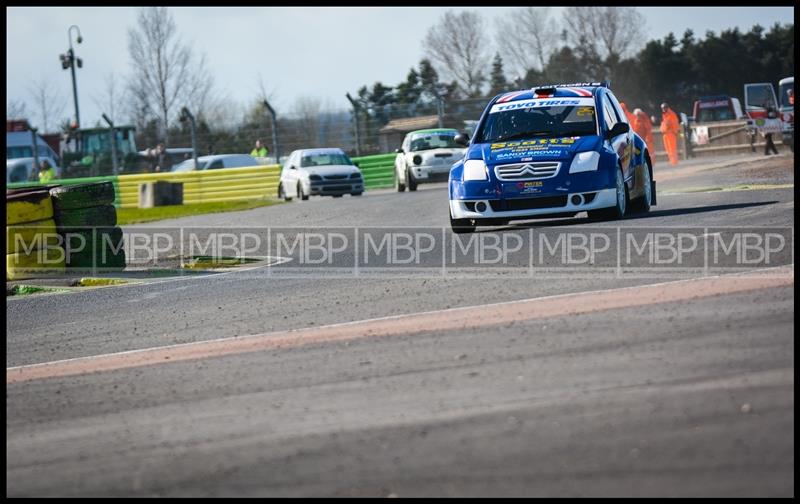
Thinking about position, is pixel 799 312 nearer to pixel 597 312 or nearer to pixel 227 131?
pixel 597 312

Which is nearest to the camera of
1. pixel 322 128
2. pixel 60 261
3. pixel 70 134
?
pixel 60 261

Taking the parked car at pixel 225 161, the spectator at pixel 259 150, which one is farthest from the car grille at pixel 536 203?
the parked car at pixel 225 161

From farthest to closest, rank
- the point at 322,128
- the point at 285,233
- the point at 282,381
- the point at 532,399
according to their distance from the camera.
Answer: the point at 322,128
the point at 285,233
the point at 282,381
the point at 532,399

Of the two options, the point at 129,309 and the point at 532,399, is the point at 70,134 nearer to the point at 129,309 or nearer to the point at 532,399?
the point at 129,309

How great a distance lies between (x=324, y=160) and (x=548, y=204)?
19.0 m

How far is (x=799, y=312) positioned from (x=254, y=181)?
29.4 m

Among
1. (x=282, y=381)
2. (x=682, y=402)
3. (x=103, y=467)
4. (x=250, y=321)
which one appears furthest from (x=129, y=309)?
(x=682, y=402)

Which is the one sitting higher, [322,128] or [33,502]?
[322,128]

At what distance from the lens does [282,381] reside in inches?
279

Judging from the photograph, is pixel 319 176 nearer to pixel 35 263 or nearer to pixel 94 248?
pixel 94 248

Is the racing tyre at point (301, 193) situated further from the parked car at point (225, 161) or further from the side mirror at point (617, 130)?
the side mirror at point (617, 130)

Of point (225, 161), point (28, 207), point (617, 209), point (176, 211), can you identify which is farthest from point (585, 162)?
point (225, 161)

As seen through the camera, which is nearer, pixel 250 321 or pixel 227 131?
pixel 250 321

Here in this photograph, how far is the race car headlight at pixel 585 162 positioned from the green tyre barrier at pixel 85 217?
17.4ft
